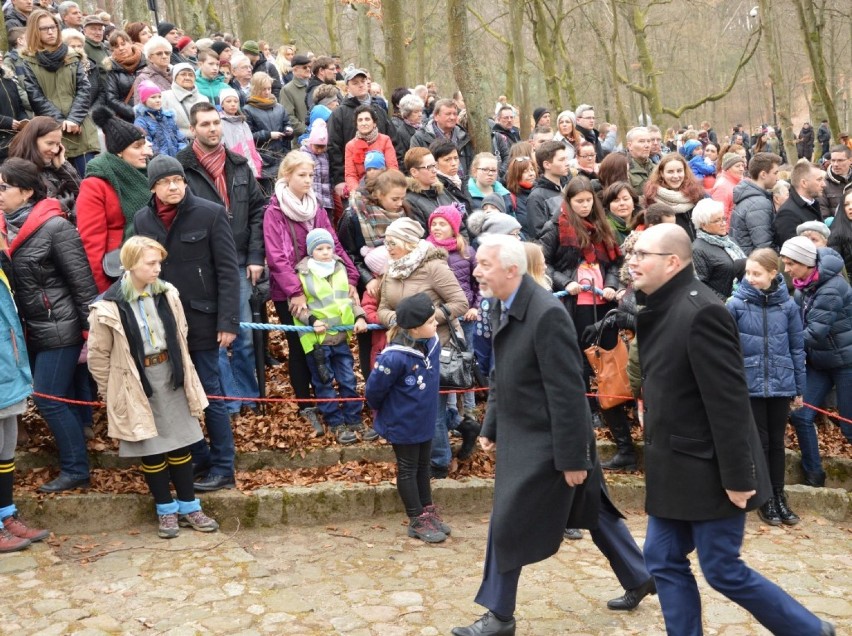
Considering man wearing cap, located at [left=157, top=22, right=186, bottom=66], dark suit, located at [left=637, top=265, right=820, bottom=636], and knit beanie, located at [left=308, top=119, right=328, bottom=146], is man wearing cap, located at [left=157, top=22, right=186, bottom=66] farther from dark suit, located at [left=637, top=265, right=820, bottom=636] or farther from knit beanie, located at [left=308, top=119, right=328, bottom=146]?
dark suit, located at [left=637, top=265, right=820, bottom=636]

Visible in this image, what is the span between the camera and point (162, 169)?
6.86 meters

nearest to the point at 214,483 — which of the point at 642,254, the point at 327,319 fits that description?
the point at 327,319

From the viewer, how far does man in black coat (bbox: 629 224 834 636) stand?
4551 millimetres

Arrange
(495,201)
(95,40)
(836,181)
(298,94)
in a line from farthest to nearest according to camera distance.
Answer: (298,94)
(95,40)
(836,181)
(495,201)

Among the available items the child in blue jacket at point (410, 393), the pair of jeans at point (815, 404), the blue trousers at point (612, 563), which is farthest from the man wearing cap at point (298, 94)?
the blue trousers at point (612, 563)

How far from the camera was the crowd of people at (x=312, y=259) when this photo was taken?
674 centimetres

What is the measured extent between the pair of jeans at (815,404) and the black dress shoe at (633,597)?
11.0 ft

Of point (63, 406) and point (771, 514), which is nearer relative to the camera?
point (63, 406)

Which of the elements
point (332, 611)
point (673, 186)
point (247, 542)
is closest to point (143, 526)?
point (247, 542)

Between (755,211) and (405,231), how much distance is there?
4247mm

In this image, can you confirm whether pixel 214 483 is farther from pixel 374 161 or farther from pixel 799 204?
pixel 799 204

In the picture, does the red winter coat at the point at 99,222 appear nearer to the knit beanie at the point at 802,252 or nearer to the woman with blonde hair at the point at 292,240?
the woman with blonde hair at the point at 292,240

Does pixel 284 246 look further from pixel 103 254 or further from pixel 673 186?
pixel 673 186

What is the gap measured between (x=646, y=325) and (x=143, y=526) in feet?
13.6
